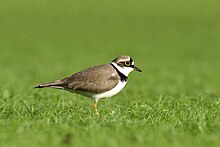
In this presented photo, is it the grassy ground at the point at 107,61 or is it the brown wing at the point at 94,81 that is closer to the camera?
the grassy ground at the point at 107,61

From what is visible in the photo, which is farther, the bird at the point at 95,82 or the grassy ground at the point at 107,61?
the bird at the point at 95,82

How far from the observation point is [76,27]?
155 feet

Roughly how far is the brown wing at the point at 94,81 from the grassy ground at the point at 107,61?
0.51 meters

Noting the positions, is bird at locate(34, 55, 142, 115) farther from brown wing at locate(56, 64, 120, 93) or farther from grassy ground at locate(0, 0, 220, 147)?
grassy ground at locate(0, 0, 220, 147)

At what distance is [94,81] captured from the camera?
35.6 ft

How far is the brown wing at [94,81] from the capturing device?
10.8 m

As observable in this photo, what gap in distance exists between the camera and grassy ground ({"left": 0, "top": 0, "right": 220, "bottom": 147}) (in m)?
8.31

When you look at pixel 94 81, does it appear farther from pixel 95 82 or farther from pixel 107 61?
pixel 107 61

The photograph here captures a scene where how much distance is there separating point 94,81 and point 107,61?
64.9 ft

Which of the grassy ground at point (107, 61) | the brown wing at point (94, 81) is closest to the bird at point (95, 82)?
the brown wing at point (94, 81)

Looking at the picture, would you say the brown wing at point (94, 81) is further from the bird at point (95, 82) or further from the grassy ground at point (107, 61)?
the grassy ground at point (107, 61)

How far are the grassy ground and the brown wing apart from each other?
51 cm

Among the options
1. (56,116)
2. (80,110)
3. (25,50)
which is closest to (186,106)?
(80,110)

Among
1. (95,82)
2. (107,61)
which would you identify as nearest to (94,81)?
(95,82)
